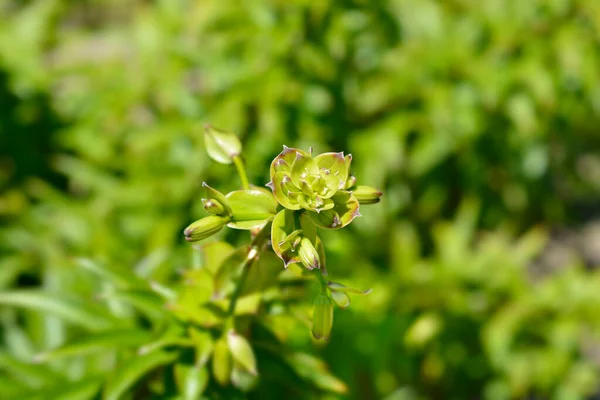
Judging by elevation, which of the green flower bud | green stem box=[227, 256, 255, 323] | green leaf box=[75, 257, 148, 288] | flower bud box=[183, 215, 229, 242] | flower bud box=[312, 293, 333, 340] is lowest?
the green flower bud

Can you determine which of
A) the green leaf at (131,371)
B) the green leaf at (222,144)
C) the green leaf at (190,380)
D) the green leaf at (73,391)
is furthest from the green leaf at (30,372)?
the green leaf at (222,144)

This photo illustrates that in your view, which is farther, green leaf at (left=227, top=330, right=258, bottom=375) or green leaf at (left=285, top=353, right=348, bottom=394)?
green leaf at (left=285, top=353, right=348, bottom=394)

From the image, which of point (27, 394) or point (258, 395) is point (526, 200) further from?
point (27, 394)

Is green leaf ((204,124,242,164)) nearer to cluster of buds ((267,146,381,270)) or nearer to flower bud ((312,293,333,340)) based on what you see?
cluster of buds ((267,146,381,270))

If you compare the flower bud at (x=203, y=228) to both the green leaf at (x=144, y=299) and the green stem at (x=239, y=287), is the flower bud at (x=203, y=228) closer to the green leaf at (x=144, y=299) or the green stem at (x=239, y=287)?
the green stem at (x=239, y=287)

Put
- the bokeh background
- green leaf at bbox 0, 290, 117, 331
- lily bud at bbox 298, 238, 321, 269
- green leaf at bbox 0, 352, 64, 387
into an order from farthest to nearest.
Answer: the bokeh background
green leaf at bbox 0, 352, 64, 387
green leaf at bbox 0, 290, 117, 331
lily bud at bbox 298, 238, 321, 269

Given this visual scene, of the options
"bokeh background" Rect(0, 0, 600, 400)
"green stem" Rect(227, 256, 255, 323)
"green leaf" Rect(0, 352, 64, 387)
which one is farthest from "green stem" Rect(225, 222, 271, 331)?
"bokeh background" Rect(0, 0, 600, 400)
